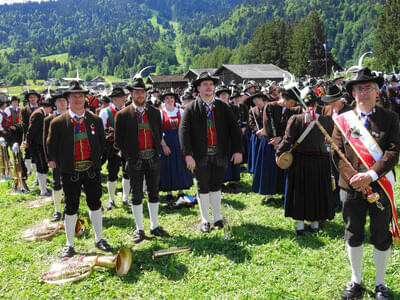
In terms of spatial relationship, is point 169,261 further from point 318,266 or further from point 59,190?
point 59,190

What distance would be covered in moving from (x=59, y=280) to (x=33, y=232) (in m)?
2.15

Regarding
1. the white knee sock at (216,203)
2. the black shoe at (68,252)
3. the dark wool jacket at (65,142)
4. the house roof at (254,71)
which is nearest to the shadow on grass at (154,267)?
the black shoe at (68,252)

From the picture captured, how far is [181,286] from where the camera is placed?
4539 millimetres

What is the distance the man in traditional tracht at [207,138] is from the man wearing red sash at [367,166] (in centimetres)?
237

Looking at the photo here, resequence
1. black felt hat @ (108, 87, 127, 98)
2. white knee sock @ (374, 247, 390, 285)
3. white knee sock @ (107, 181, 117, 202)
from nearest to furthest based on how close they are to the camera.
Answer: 1. white knee sock @ (374, 247, 390, 285)
2. white knee sock @ (107, 181, 117, 202)
3. black felt hat @ (108, 87, 127, 98)

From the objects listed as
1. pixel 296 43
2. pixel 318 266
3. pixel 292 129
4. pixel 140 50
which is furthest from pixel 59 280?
pixel 140 50

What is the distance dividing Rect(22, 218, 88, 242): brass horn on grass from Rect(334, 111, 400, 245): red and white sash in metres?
4.81

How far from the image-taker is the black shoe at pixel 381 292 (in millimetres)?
3820

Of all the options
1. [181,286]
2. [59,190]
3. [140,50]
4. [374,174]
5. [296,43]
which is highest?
[140,50]

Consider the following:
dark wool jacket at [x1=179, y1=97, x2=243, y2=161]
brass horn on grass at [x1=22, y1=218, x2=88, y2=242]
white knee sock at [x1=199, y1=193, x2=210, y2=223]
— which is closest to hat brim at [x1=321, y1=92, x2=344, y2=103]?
dark wool jacket at [x1=179, y1=97, x2=243, y2=161]

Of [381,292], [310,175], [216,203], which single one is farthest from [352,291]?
[216,203]

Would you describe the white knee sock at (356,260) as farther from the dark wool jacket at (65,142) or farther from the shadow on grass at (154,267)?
the dark wool jacket at (65,142)

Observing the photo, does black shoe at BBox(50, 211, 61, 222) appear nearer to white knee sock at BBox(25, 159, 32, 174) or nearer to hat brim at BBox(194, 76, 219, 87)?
hat brim at BBox(194, 76, 219, 87)

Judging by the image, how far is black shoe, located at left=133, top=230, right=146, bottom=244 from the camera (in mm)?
5863
